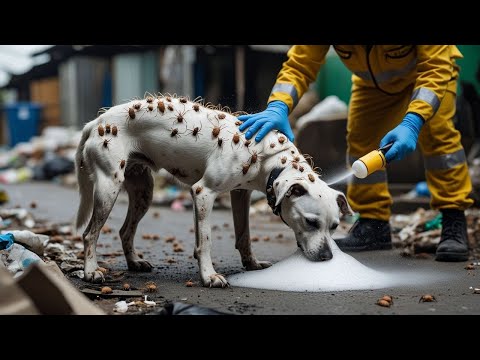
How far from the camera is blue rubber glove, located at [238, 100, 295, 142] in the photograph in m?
3.49

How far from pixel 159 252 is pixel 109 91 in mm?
10811

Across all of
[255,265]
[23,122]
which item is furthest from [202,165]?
[23,122]

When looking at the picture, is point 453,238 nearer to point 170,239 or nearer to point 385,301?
point 385,301

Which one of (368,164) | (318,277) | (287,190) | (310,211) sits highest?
(368,164)

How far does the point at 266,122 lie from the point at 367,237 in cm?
153

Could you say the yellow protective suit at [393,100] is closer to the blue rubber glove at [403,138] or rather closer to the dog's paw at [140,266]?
the blue rubber glove at [403,138]

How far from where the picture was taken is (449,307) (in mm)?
3002

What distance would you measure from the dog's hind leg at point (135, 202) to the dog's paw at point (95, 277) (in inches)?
17.1

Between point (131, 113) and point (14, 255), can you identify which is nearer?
point (14, 255)

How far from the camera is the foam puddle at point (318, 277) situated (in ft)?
11.1

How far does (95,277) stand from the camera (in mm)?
3502
